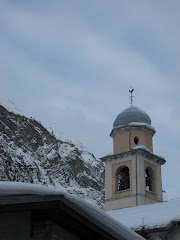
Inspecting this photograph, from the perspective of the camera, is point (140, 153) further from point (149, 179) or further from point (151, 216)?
point (151, 216)

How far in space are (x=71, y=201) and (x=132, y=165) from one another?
57.4 ft

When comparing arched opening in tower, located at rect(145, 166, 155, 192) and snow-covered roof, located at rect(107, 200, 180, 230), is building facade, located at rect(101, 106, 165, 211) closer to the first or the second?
arched opening in tower, located at rect(145, 166, 155, 192)

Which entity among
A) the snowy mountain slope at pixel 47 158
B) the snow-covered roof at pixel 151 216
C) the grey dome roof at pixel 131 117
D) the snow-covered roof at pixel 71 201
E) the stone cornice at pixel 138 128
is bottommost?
the snow-covered roof at pixel 71 201

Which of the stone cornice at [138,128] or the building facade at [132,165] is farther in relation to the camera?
the stone cornice at [138,128]

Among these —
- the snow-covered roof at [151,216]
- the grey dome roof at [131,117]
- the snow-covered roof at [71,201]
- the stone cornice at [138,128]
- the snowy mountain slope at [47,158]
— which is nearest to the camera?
the snow-covered roof at [71,201]

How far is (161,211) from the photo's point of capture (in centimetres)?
1609

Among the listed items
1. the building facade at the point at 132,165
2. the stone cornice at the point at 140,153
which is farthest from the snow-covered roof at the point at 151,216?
the stone cornice at the point at 140,153

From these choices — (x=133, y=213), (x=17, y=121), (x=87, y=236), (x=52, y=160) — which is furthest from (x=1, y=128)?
(x=87, y=236)

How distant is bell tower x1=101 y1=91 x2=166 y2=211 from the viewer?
22.7 metres

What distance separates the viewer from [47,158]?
100688mm

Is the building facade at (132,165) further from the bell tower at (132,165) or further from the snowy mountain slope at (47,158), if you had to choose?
the snowy mountain slope at (47,158)

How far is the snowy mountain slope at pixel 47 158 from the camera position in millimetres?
83438

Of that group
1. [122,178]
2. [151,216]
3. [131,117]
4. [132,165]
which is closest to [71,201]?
[151,216]

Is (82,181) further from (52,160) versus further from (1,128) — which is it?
(1,128)
